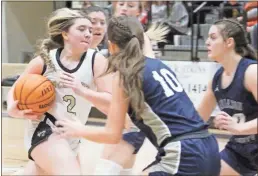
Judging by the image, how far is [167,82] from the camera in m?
1.93

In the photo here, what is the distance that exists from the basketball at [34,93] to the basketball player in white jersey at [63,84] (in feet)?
0.11

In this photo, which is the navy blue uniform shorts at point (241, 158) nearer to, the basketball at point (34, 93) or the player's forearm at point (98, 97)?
the player's forearm at point (98, 97)

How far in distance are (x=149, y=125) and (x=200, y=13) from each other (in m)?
4.54

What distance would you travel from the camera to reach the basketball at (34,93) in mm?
2389

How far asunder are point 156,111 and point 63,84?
0.61 metres

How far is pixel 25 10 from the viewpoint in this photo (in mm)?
5570

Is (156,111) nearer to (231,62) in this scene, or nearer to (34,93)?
(231,62)

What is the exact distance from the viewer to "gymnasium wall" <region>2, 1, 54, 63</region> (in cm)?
502

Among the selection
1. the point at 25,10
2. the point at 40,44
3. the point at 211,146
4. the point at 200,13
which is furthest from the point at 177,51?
the point at 211,146

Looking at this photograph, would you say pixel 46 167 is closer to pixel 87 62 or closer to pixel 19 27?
pixel 87 62

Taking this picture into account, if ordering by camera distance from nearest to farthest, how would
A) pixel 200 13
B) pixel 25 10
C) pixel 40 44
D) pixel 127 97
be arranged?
pixel 127 97, pixel 40 44, pixel 25 10, pixel 200 13

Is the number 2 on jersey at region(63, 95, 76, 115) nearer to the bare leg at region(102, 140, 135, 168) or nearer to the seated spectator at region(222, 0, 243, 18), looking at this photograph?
the bare leg at region(102, 140, 135, 168)

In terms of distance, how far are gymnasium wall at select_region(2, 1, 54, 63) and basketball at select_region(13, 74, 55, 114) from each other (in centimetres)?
241

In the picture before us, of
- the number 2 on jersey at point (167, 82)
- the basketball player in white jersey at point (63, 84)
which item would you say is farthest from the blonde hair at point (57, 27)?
the number 2 on jersey at point (167, 82)
